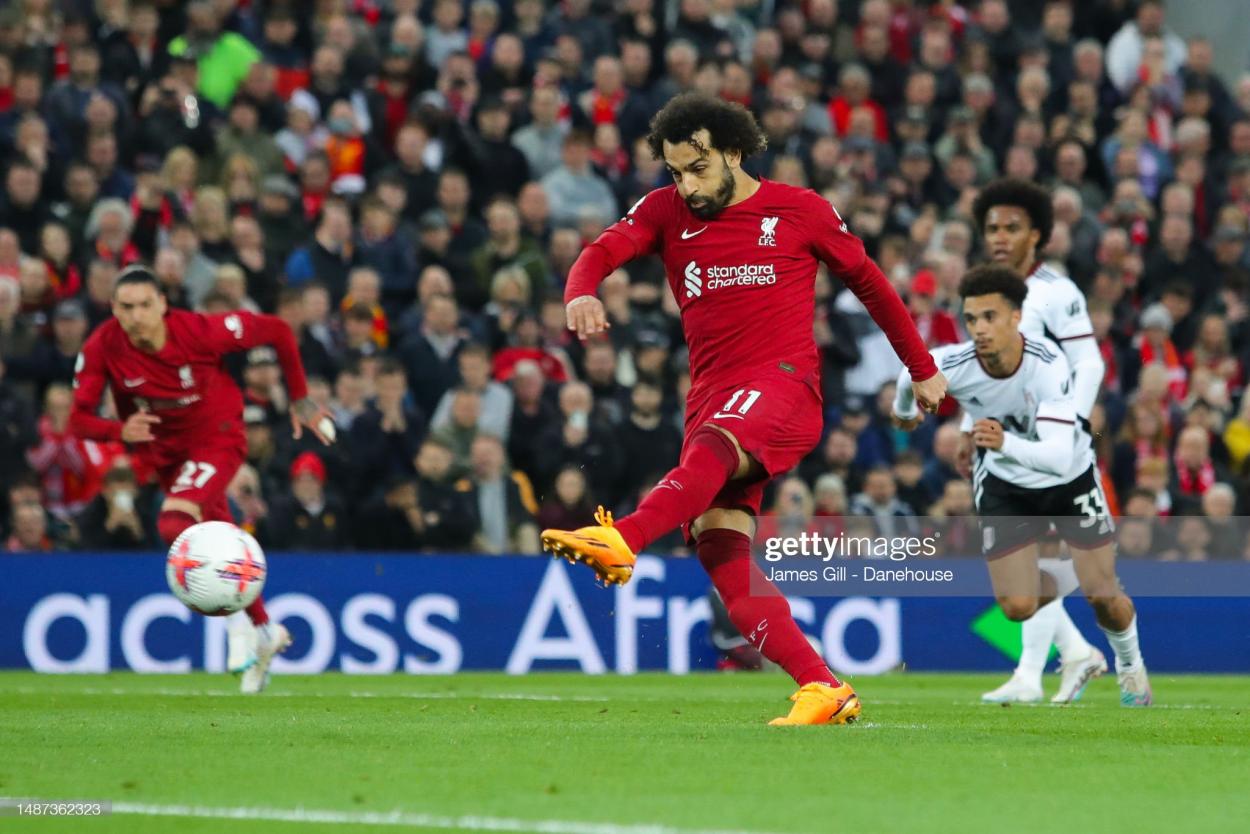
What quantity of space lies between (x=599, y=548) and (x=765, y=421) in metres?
1.14

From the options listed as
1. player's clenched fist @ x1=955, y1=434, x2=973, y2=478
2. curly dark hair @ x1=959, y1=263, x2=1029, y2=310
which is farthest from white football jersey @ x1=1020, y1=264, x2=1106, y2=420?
player's clenched fist @ x1=955, y1=434, x2=973, y2=478

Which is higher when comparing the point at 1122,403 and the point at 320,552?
the point at 1122,403

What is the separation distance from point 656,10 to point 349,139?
3.86 metres

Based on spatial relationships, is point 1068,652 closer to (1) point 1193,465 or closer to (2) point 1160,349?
(1) point 1193,465

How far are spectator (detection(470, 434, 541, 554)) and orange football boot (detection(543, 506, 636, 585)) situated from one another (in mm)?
8463

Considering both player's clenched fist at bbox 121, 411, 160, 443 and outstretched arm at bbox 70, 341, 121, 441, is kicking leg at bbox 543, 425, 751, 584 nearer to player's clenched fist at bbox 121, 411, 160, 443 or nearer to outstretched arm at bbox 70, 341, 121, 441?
player's clenched fist at bbox 121, 411, 160, 443

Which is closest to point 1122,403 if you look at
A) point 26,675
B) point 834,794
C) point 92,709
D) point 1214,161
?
point 1214,161

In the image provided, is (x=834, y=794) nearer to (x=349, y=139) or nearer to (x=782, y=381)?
(x=782, y=381)

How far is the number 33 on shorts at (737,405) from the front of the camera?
835cm

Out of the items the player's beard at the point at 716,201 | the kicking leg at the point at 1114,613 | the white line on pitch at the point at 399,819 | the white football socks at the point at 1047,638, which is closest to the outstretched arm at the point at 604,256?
the player's beard at the point at 716,201

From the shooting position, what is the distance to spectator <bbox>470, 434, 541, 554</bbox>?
16.1 m

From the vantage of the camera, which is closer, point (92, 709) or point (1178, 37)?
point (92, 709)

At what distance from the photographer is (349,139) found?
18281mm

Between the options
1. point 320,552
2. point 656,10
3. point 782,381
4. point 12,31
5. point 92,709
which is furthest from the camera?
point 656,10
